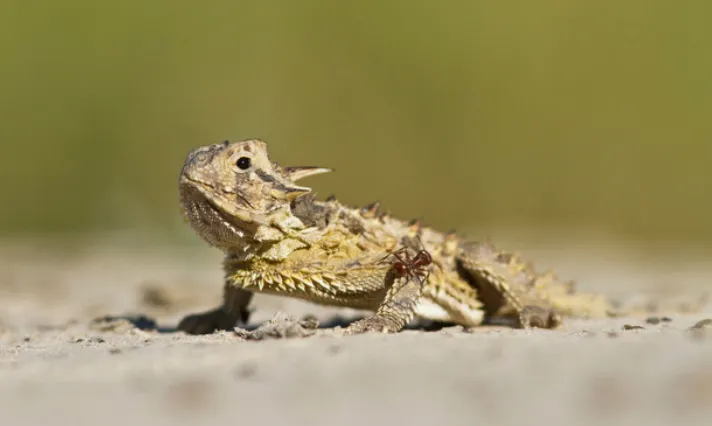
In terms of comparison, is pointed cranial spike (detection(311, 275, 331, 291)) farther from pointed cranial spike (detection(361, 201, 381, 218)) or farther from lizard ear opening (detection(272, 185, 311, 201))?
pointed cranial spike (detection(361, 201, 381, 218))

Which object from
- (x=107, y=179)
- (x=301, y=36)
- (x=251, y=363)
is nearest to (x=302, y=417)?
(x=251, y=363)

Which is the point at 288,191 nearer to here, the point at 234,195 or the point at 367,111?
the point at 234,195

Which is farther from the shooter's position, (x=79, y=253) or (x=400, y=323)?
(x=79, y=253)

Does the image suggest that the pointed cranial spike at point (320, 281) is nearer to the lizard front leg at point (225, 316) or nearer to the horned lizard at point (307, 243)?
the horned lizard at point (307, 243)

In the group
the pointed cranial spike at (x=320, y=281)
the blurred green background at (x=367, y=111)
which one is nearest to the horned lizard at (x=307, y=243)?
the pointed cranial spike at (x=320, y=281)

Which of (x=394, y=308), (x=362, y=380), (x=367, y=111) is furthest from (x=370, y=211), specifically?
(x=367, y=111)

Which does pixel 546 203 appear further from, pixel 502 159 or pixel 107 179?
pixel 107 179
